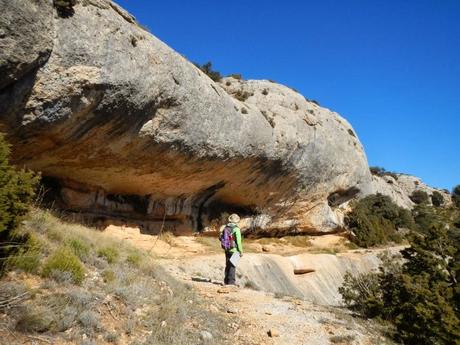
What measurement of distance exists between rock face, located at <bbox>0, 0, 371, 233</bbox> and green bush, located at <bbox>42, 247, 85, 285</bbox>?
5462mm

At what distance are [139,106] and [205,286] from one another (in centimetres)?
621

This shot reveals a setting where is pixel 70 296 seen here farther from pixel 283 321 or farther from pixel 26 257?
pixel 283 321

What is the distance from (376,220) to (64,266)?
87.4 feet

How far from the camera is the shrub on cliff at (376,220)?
2830 centimetres

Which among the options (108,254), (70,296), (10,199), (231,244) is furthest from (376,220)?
(10,199)

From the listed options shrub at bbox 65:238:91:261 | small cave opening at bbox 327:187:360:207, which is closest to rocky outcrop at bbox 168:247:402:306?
small cave opening at bbox 327:187:360:207

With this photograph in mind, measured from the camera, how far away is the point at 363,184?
30.5 metres

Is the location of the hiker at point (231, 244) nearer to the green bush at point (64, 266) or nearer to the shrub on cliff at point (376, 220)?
the green bush at point (64, 266)

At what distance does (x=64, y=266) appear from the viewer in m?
6.53

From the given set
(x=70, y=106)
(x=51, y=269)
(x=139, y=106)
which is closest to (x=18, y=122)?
(x=70, y=106)

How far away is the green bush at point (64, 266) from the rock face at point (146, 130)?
17.9 ft

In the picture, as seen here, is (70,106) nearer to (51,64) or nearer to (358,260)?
(51,64)

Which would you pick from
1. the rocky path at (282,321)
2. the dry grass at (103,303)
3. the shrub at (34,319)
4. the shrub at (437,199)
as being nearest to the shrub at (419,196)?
the shrub at (437,199)

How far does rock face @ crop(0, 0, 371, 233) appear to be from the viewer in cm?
1095
